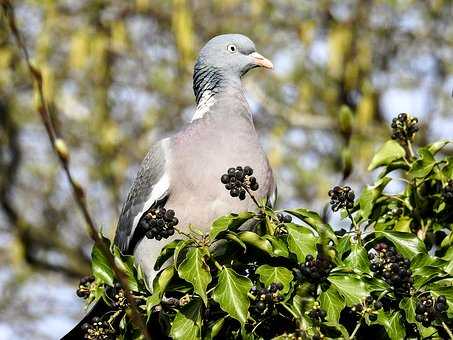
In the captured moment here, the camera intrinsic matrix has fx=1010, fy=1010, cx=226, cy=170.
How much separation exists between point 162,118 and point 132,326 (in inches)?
306

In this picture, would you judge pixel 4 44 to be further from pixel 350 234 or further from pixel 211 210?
pixel 350 234

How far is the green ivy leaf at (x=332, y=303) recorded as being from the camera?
2374 mm

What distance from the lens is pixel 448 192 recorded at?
283 centimetres

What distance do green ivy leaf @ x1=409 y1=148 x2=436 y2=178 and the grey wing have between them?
1219 millimetres

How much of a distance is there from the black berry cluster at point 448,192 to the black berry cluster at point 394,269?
0.45m

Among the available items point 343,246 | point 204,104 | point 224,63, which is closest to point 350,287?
point 343,246

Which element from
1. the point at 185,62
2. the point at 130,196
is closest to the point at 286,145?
the point at 185,62

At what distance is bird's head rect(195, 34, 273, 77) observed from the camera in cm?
436

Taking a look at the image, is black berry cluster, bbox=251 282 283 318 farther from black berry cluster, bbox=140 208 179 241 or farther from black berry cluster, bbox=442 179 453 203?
black berry cluster, bbox=442 179 453 203

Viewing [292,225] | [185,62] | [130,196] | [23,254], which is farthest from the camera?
[23,254]

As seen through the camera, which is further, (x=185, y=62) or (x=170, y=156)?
(x=185, y=62)

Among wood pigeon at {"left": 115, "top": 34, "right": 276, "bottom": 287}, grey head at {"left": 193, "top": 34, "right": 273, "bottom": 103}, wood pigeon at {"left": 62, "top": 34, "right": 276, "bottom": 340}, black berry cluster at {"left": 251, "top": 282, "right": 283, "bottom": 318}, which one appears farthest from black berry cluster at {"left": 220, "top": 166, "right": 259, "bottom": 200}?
grey head at {"left": 193, "top": 34, "right": 273, "bottom": 103}

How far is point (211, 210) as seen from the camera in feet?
12.0

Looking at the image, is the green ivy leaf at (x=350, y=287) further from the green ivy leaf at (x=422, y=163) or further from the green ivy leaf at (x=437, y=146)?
the green ivy leaf at (x=437, y=146)
